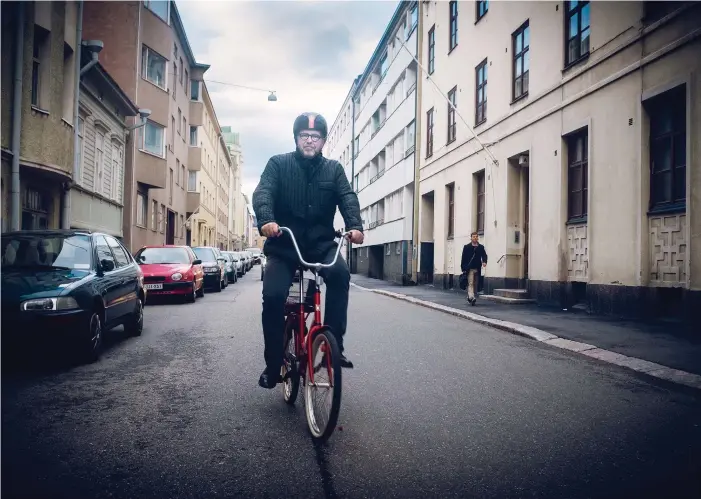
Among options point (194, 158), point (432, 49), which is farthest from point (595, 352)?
point (194, 158)

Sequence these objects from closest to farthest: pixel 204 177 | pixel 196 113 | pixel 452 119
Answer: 1. pixel 452 119
2. pixel 196 113
3. pixel 204 177

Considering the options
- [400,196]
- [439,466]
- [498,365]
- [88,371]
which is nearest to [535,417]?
[439,466]

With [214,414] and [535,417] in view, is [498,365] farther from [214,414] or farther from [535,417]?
[214,414]

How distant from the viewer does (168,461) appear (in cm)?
352

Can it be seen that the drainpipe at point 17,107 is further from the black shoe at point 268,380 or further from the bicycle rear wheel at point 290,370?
the black shoe at point 268,380

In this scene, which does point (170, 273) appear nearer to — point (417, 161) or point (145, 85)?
point (145, 85)

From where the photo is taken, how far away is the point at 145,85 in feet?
92.1

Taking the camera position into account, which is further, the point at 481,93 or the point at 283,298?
the point at 481,93

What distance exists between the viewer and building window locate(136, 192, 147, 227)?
92.5ft

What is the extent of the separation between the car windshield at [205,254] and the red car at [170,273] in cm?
513

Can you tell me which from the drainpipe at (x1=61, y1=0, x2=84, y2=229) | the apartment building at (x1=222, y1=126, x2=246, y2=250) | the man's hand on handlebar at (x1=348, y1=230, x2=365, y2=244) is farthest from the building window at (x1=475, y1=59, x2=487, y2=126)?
the apartment building at (x1=222, y1=126, x2=246, y2=250)

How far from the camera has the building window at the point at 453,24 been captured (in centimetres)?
2369

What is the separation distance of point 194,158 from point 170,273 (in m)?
27.6

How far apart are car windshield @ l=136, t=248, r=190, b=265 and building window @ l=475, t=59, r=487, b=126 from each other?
34.2 ft
